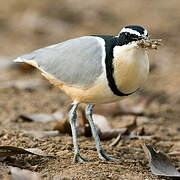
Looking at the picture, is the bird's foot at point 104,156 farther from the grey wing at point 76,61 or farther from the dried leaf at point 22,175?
the dried leaf at point 22,175

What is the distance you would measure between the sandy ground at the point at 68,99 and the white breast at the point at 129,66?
0.69m

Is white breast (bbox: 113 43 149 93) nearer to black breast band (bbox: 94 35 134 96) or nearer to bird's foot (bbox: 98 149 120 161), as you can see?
black breast band (bbox: 94 35 134 96)

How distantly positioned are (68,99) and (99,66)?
299 centimetres

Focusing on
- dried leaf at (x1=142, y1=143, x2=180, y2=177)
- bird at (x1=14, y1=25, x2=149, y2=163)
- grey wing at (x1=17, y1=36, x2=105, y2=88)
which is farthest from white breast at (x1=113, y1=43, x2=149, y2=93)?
dried leaf at (x1=142, y1=143, x2=180, y2=177)

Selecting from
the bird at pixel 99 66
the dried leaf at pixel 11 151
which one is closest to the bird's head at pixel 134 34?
the bird at pixel 99 66

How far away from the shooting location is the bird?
3701 mm

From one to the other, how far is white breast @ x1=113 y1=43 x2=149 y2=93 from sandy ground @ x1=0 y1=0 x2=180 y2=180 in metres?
0.69

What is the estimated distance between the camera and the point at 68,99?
6.80 meters

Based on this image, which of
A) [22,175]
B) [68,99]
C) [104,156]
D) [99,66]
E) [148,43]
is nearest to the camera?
[22,175]

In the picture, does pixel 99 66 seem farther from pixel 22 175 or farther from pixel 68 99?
pixel 68 99

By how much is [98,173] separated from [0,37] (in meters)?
6.81

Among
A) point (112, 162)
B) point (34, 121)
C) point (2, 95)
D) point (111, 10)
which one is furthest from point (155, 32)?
point (112, 162)

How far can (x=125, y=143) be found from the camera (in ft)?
16.1

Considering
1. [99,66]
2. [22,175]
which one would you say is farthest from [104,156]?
[22,175]
